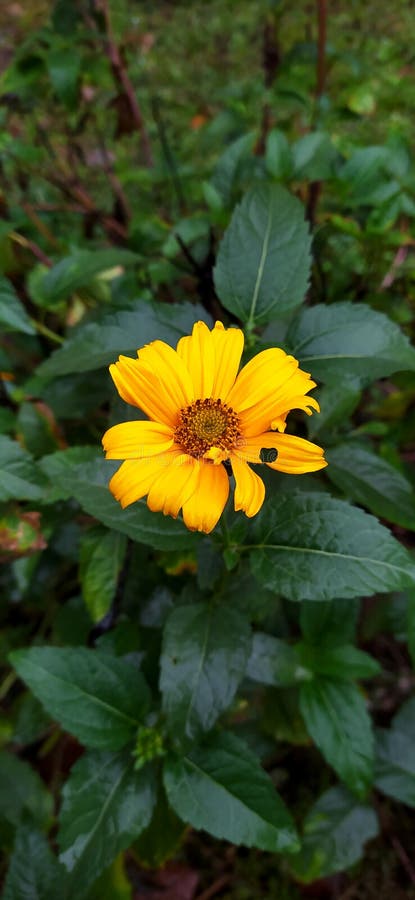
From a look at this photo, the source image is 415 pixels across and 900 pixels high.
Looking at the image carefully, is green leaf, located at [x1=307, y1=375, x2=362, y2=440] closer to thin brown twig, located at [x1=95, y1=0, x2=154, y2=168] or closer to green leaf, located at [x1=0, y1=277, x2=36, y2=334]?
green leaf, located at [x1=0, y1=277, x2=36, y2=334]

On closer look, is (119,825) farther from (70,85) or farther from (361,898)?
(70,85)

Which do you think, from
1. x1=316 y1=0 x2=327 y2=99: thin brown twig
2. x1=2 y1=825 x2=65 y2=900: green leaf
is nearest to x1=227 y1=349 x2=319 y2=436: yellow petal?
x1=2 y1=825 x2=65 y2=900: green leaf

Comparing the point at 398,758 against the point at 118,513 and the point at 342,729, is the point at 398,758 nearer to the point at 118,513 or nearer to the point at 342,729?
the point at 342,729

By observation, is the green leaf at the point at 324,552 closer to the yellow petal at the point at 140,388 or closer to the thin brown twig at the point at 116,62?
the yellow petal at the point at 140,388

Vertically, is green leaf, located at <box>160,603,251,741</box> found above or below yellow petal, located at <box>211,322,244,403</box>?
below

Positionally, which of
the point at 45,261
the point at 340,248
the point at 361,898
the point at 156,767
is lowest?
the point at 361,898

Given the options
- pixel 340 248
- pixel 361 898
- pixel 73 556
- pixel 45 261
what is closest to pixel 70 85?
pixel 45 261
